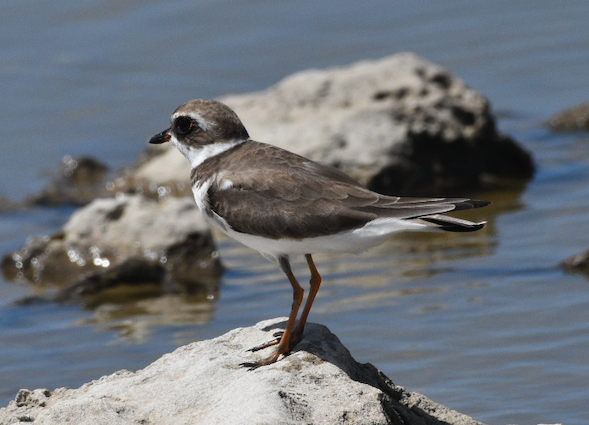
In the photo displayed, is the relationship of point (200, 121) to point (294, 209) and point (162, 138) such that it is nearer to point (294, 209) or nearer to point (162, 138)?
point (162, 138)

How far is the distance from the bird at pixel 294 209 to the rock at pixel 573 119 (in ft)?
31.4

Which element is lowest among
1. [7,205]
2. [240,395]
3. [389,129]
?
[7,205]

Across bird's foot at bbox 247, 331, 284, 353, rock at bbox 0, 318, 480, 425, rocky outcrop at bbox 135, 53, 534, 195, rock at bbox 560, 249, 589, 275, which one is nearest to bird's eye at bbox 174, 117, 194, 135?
rock at bbox 0, 318, 480, 425

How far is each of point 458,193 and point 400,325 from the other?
14.9ft

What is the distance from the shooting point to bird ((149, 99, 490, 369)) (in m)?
6.41

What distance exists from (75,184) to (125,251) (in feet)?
15.1

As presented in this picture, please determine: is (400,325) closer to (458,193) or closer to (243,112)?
(458,193)

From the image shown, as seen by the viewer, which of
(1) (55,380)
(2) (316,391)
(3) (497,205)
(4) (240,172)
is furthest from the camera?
(3) (497,205)

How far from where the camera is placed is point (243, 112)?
1522cm

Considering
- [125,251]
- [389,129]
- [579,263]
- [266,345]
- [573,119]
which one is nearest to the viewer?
[266,345]

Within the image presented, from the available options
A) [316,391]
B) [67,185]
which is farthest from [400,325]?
[67,185]

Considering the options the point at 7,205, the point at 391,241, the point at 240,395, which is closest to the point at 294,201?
the point at 240,395

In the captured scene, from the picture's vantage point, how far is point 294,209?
6.71 m

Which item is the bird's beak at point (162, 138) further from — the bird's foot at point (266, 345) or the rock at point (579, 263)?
the rock at point (579, 263)
